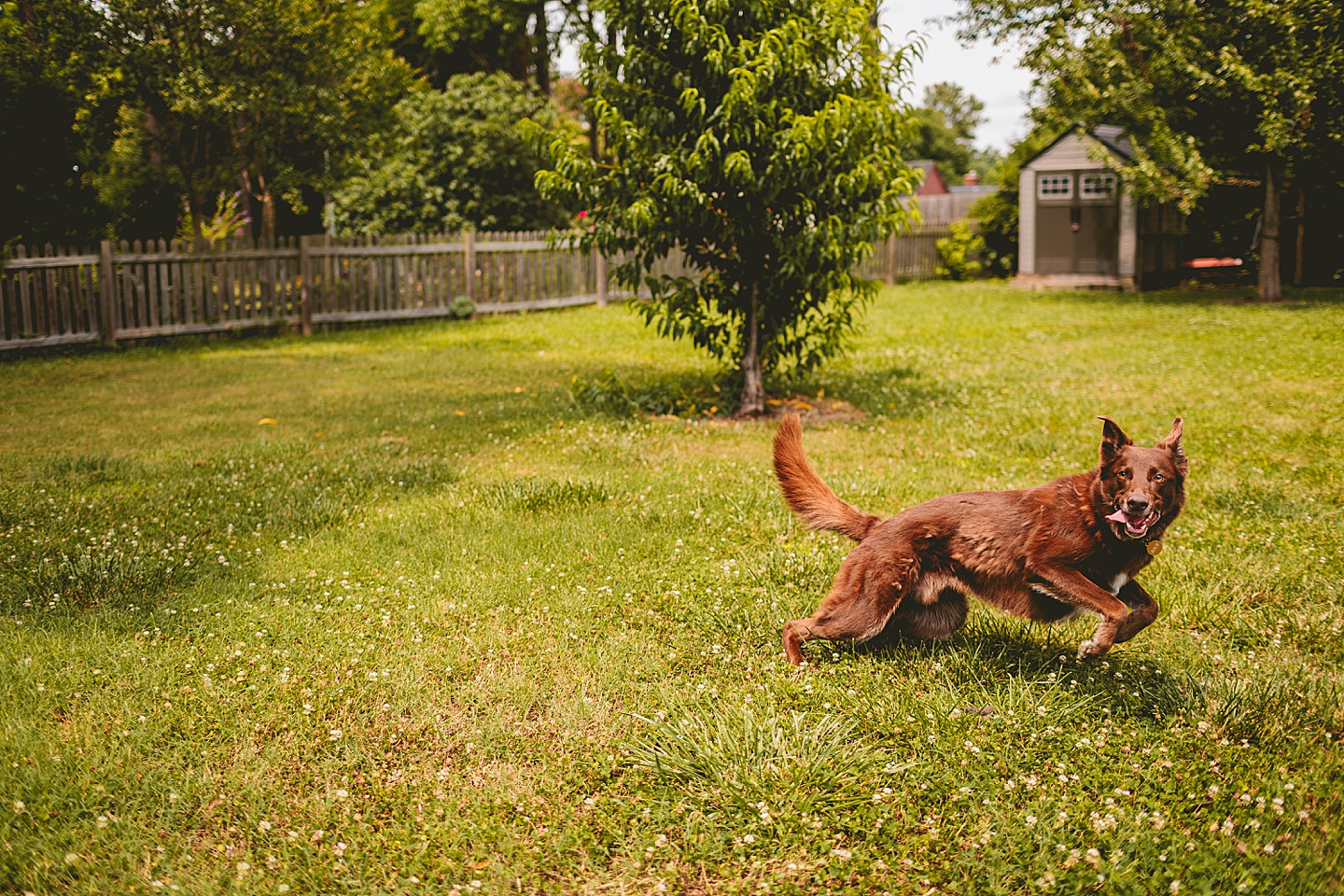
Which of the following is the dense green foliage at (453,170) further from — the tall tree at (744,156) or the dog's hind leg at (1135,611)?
the dog's hind leg at (1135,611)

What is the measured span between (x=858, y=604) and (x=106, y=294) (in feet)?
44.7

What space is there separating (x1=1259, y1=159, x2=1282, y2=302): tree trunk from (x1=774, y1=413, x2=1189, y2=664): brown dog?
731 inches

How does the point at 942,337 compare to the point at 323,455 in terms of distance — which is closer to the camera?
the point at 323,455

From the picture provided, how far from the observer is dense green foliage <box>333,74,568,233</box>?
2389cm

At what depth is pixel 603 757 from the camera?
3.37m

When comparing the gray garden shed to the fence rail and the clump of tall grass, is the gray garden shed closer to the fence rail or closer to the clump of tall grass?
the fence rail

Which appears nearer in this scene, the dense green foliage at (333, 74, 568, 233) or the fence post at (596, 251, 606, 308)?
the fence post at (596, 251, 606, 308)

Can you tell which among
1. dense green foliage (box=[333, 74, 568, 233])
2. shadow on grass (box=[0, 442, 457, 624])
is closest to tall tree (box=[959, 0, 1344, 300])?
dense green foliage (box=[333, 74, 568, 233])

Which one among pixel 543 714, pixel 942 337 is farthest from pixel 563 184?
pixel 942 337

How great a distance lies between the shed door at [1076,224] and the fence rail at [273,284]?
11.6m

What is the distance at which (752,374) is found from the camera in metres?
9.32

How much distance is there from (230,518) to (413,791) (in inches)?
130

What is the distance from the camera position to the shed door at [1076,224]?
24.6 metres

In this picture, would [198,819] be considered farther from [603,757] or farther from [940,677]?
[940,677]
